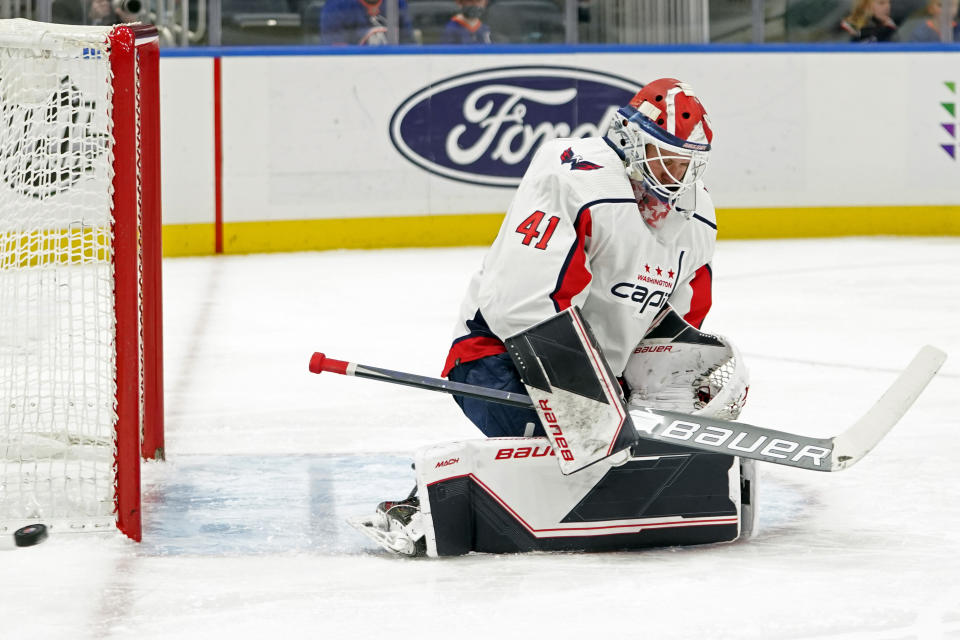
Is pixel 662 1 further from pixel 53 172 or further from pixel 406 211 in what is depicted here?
pixel 53 172

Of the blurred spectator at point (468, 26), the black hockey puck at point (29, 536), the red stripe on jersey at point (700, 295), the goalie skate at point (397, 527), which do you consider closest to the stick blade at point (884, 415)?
the red stripe on jersey at point (700, 295)

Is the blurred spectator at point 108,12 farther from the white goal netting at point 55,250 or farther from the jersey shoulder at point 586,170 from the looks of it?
the jersey shoulder at point 586,170

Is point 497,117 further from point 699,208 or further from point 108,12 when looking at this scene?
point 699,208

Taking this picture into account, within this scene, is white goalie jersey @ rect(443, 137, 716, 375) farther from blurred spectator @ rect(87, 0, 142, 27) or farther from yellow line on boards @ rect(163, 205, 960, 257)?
yellow line on boards @ rect(163, 205, 960, 257)

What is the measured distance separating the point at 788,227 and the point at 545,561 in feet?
18.7

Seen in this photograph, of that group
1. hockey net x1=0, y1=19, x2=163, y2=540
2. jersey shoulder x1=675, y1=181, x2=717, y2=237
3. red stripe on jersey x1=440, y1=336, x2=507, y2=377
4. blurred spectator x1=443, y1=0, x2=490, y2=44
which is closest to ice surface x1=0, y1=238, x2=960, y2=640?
hockey net x1=0, y1=19, x2=163, y2=540

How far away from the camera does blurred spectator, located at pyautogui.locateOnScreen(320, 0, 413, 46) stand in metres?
7.10

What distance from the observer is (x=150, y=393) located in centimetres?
292

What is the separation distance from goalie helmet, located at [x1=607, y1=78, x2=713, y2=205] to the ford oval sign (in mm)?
4939

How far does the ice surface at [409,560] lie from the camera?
6.35 feet

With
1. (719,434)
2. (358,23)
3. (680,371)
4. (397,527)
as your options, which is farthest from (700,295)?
(358,23)

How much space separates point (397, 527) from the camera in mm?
2260

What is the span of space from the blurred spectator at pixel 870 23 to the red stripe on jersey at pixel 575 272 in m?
5.94

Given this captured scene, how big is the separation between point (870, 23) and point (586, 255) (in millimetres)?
5999
